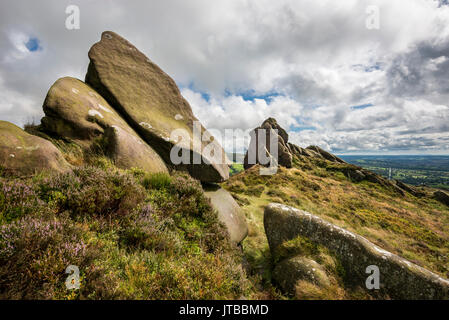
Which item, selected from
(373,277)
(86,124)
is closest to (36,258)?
(86,124)

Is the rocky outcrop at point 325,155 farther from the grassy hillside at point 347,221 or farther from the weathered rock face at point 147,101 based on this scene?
the weathered rock face at point 147,101

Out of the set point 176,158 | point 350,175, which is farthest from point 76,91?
point 350,175

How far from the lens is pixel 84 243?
3.23 metres

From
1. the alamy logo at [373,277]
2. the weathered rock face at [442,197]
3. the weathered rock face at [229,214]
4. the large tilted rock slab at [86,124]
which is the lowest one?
the weathered rock face at [442,197]

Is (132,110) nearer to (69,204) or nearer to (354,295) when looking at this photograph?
(69,204)

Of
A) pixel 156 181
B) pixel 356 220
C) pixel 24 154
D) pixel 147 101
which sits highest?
pixel 147 101

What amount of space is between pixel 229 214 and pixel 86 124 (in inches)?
299

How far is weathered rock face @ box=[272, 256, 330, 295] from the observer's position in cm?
564

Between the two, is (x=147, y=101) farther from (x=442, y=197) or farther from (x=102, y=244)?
(x=442, y=197)

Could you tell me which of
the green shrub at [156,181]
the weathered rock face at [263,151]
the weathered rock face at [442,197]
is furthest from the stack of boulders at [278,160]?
the green shrub at [156,181]

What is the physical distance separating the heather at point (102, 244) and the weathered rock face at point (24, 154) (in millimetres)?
717

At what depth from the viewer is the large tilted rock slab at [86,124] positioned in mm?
7012

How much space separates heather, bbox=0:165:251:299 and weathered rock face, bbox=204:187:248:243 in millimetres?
2427

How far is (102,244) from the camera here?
3484mm
